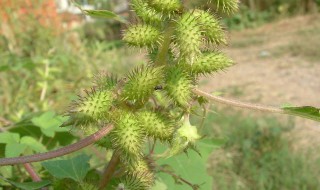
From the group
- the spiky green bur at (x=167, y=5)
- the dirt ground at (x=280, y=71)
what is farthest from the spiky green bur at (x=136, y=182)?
the dirt ground at (x=280, y=71)

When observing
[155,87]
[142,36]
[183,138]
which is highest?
[142,36]

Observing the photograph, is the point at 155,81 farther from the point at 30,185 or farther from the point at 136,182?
the point at 30,185

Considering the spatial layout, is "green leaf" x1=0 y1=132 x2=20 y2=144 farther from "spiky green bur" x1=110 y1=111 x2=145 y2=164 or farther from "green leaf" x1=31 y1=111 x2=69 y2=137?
"spiky green bur" x1=110 y1=111 x2=145 y2=164

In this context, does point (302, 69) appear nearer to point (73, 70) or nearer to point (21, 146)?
point (73, 70)

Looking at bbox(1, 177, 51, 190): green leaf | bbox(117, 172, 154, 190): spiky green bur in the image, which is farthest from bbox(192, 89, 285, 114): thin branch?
bbox(1, 177, 51, 190): green leaf

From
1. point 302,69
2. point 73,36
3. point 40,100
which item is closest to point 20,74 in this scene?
point 40,100

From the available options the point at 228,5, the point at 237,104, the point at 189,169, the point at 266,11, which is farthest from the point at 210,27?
the point at 266,11

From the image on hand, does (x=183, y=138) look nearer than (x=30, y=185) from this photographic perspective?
Yes

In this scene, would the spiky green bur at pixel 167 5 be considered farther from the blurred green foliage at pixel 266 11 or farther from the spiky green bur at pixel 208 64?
the blurred green foliage at pixel 266 11
